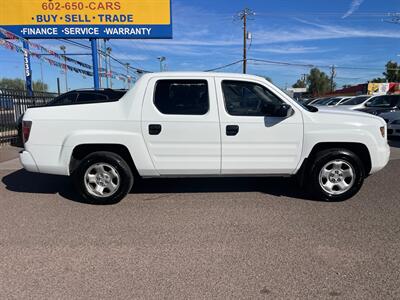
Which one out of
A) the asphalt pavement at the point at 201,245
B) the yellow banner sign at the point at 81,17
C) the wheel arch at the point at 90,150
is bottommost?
the asphalt pavement at the point at 201,245

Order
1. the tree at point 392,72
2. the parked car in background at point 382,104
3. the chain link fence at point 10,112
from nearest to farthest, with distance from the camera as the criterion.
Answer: the chain link fence at point 10,112 → the parked car in background at point 382,104 → the tree at point 392,72

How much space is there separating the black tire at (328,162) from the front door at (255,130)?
30 centimetres

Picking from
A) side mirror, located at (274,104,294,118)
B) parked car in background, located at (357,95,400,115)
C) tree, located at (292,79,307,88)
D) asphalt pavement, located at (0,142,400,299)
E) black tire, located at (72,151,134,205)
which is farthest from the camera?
tree, located at (292,79,307,88)

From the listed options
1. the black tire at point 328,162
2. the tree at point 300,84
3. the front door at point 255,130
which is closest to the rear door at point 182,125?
the front door at point 255,130

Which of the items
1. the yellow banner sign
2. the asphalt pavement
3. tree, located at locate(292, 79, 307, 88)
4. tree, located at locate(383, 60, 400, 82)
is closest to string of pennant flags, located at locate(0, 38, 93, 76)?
the yellow banner sign

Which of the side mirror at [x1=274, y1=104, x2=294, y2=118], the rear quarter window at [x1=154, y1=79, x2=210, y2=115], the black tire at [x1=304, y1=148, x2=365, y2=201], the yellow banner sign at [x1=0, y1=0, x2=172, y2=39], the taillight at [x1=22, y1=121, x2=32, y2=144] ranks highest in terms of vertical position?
the yellow banner sign at [x1=0, y1=0, x2=172, y2=39]

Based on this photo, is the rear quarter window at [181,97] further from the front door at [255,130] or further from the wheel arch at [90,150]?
the wheel arch at [90,150]

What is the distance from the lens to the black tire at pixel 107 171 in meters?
4.84

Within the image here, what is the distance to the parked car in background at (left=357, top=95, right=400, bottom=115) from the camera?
537 inches

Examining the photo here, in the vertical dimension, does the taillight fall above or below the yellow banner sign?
below

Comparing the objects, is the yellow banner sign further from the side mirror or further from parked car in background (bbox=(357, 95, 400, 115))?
the side mirror

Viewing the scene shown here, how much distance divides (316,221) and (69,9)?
15.0 meters

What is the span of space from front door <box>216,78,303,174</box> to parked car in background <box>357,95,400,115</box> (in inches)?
401

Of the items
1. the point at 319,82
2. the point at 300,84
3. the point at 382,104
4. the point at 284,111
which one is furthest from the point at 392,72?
the point at 284,111
